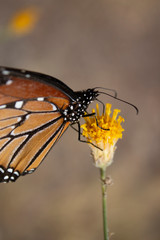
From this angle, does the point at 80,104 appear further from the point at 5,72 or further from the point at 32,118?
the point at 5,72

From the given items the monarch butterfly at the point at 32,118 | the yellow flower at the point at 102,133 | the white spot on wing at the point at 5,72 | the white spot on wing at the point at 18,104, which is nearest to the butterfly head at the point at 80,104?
the monarch butterfly at the point at 32,118

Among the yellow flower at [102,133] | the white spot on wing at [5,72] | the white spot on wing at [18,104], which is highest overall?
the white spot on wing at [5,72]

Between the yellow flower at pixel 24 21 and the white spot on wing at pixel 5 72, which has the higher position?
the yellow flower at pixel 24 21

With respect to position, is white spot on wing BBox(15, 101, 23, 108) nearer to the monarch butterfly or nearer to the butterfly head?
the monarch butterfly

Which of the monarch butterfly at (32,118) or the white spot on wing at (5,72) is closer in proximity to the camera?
the white spot on wing at (5,72)

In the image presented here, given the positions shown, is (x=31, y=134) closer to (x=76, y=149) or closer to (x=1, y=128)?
(x=1, y=128)

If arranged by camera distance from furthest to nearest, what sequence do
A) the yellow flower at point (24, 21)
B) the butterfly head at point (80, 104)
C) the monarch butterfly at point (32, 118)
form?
the yellow flower at point (24, 21), the butterfly head at point (80, 104), the monarch butterfly at point (32, 118)

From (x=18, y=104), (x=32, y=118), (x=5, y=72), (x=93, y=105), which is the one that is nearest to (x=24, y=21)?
(x=93, y=105)

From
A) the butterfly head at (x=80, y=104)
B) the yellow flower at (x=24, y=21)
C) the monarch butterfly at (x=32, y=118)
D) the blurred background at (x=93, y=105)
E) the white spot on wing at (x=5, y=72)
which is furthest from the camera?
the yellow flower at (x=24, y=21)

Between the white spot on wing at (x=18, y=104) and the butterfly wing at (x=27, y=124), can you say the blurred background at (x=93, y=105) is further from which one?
the white spot on wing at (x=18, y=104)
